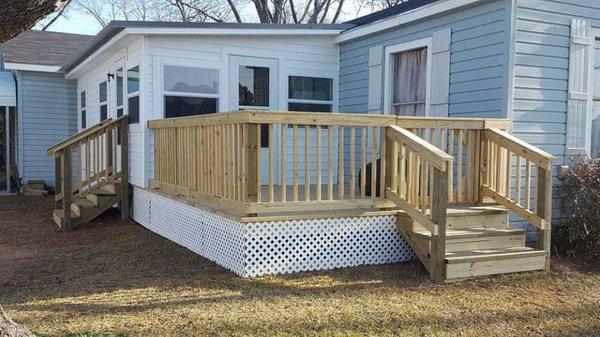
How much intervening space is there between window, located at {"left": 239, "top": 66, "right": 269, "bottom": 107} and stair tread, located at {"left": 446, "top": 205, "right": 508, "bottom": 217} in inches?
151

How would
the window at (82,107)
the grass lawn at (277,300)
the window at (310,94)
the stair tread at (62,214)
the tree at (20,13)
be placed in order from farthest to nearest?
the window at (82,107) < the window at (310,94) < the stair tread at (62,214) < the grass lawn at (277,300) < the tree at (20,13)

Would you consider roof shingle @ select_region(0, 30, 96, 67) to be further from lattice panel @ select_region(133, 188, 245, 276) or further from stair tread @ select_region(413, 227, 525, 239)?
stair tread @ select_region(413, 227, 525, 239)

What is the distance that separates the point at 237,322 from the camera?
4270 mm

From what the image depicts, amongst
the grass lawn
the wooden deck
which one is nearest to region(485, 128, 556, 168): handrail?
the wooden deck

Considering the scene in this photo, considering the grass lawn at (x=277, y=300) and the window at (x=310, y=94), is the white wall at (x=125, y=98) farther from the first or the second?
the window at (x=310, y=94)

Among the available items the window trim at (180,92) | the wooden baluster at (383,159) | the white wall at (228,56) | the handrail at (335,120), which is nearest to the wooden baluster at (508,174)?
the handrail at (335,120)

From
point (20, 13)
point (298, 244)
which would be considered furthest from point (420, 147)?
point (20, 13)

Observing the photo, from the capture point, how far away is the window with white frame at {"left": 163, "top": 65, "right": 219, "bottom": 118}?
27.2 feet

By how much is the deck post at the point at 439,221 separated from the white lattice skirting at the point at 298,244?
0.84 metres

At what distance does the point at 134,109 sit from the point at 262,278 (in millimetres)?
4460

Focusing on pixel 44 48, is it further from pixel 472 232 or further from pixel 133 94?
pixel 472 232

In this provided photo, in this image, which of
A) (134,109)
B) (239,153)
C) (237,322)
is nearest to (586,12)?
(239,153)

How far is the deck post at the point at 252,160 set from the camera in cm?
544

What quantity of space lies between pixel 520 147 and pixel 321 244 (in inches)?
90.9
